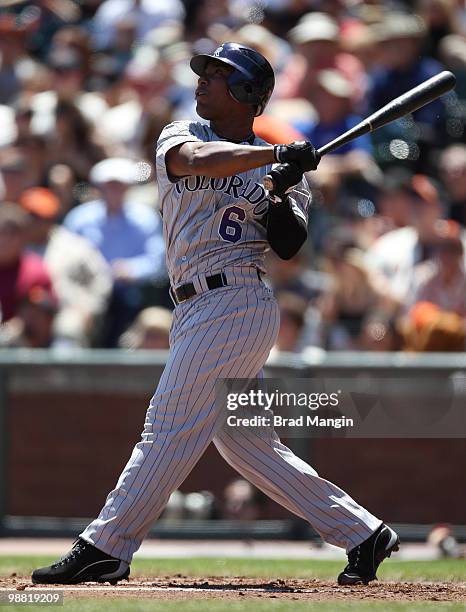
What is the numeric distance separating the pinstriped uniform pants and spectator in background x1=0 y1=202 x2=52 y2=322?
13.6 ft

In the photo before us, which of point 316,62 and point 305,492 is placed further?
point 316,62

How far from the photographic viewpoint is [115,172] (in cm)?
983

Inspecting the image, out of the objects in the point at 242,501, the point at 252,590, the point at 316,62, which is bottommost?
the point at 252,590

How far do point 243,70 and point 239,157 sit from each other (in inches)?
18.8

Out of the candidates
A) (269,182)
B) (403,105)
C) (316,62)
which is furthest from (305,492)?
(316,62)

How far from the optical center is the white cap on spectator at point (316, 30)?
1071 centimetres

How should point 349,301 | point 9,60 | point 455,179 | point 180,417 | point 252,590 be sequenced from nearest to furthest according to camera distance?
point 180,417, point 252,590, point 349,301, point 455,179, point 9,60

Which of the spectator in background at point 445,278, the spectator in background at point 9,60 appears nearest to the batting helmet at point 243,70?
the spectator in background at point 445,278

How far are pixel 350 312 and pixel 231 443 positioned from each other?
3.98 m

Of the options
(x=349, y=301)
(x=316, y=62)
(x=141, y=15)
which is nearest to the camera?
(x=349, y=301)

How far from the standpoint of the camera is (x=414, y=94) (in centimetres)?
523

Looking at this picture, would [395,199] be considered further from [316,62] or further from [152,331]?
[152,331]

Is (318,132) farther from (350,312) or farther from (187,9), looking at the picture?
(187,9)

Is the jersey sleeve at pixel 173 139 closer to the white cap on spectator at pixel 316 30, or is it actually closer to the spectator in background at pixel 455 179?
the spectator in background at pixel 455 179
